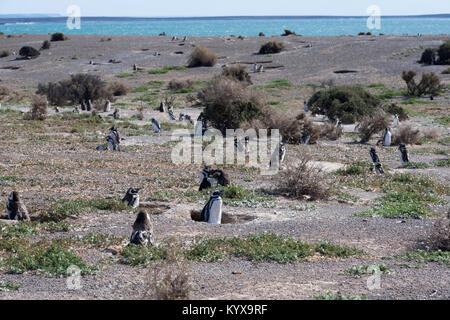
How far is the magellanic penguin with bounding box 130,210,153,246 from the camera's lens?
8.05 metres

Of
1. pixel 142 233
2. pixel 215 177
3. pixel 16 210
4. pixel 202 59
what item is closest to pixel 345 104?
pixel 215 177

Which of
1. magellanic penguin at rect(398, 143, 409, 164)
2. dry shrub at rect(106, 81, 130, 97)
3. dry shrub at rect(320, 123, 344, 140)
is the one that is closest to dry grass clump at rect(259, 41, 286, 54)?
dry shrub at rect(106, 81, 130, 97)

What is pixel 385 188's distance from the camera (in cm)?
1284

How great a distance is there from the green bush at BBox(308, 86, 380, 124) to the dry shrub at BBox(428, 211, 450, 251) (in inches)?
685

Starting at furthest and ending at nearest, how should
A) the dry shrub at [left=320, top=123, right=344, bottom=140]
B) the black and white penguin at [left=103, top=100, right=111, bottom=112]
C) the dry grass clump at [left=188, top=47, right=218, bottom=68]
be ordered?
the dry grass clump at [left=188, top=47, right=218, bottom=68] → the black and white penguin at [left=103, top=100, right=111, bottom=112] → the dry shrub at [left=320, top=123, right=344, bottom=140]

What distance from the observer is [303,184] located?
1172 centimetres

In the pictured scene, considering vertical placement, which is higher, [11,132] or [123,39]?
[123,39]

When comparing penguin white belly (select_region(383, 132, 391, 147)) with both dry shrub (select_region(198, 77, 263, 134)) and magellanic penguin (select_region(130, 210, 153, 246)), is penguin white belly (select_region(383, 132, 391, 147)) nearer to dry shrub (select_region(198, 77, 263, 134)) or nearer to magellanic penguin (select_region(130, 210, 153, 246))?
dry shrub (select_region(198, 77, 263, 134))

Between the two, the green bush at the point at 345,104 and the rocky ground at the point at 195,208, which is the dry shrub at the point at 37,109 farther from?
the green bush at the point at 345,104

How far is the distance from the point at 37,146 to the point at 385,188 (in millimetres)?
10167

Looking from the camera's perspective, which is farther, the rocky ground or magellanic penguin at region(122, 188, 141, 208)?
magellanic penguin at region(122, 188, 141, 208)
